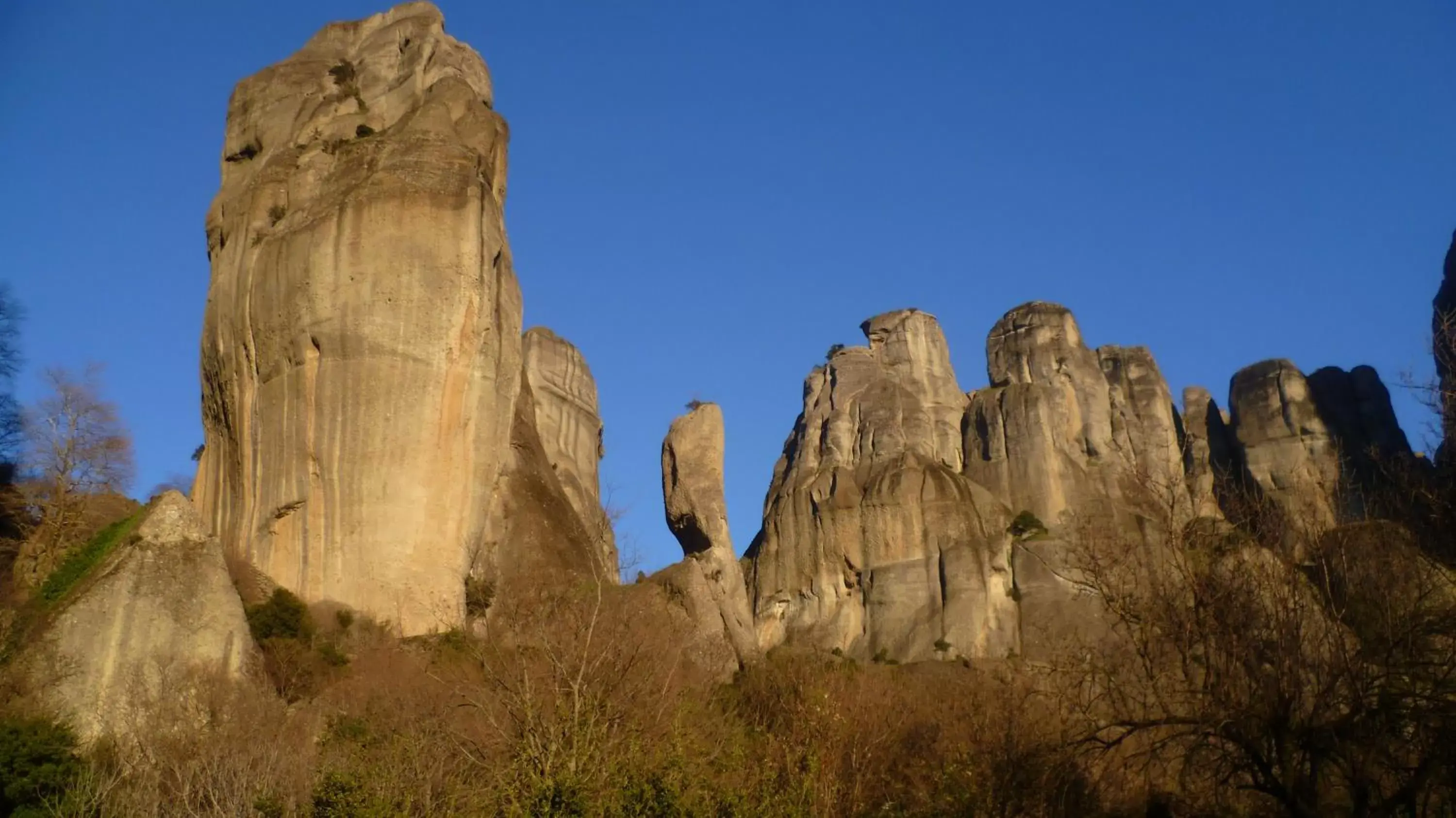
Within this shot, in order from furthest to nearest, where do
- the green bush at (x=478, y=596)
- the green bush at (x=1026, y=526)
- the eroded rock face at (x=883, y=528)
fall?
the green bush at (x=1026, y=526) → the eroded rock face at (x=883, y=528) → the green bush at (x=478, y=596)

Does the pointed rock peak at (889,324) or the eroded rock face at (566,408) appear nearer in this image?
the eroded rock face at (566,408)

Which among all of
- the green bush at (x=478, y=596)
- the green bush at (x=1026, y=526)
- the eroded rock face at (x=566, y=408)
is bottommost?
the green bush at (x=478, y=596)

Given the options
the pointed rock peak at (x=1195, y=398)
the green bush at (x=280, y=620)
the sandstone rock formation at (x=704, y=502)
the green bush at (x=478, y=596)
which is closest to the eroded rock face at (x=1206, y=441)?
the pointed rock peak at (x=1195, y=398)

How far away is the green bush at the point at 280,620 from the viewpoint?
2739 cm

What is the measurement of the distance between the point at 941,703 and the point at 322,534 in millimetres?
13589

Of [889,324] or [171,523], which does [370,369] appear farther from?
[889,324]

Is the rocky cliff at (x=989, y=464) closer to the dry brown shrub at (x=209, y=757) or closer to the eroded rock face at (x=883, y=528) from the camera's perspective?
the eroded rock face at (x=883, y=528)

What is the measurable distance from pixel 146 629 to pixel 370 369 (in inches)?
306

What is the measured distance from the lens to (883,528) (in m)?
66.8

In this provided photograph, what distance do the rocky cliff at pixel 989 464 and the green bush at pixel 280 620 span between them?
32.9 metres

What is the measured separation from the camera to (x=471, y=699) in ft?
74.9

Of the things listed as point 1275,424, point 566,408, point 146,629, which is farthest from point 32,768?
point 1275,424

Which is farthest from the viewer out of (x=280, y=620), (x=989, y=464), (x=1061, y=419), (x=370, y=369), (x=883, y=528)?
(x=1061, y=419)

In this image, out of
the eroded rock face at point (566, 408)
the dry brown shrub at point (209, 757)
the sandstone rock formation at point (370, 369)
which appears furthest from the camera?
the eroded rock face at point (566, 408)
